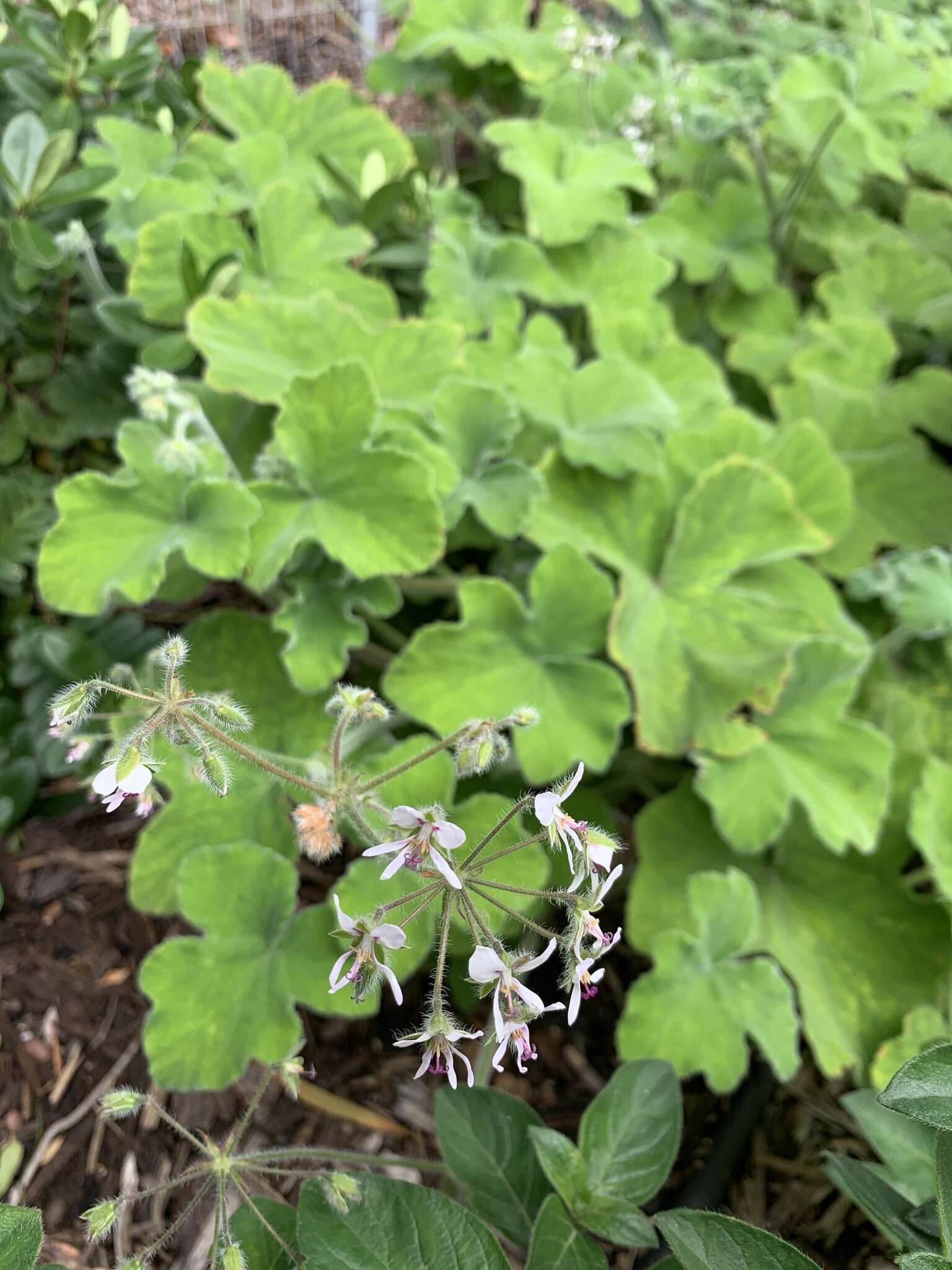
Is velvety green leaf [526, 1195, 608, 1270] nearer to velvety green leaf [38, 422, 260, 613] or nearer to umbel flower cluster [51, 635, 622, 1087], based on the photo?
umbel flower cluster [51, 635, 622, 1087]

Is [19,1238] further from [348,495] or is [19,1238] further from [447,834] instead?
[348,495]

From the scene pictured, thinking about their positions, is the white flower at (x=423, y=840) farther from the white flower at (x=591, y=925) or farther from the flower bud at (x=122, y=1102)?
the flower bud at (x=122, y=1102)

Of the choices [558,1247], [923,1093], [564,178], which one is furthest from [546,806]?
[564,178]

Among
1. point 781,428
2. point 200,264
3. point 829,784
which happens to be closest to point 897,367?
point 781,428

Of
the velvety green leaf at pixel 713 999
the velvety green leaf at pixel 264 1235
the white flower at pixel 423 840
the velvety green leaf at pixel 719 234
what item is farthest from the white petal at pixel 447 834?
the velvety green leaf at pixel 719 234

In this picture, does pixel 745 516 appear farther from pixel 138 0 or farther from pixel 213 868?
pixel 138 0
